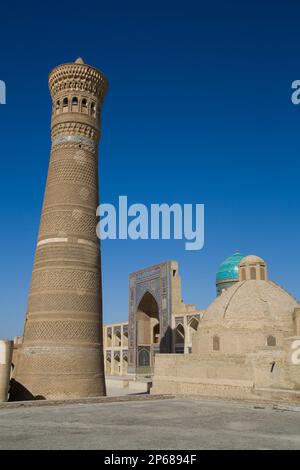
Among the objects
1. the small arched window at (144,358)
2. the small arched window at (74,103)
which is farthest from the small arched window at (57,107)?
the small arched window at (144,358)

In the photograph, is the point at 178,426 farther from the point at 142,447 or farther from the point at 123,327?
the point at 123,327

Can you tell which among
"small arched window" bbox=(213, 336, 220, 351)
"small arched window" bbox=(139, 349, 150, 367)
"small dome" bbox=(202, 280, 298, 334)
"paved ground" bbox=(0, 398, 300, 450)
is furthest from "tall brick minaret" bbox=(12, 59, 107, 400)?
"small arched window" bbox=(139, 349, 150, 367)

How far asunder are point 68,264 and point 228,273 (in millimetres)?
24415

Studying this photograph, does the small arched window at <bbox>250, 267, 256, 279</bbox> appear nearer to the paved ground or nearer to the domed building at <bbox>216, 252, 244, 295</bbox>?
the paved ground

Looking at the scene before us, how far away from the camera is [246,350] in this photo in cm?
1680

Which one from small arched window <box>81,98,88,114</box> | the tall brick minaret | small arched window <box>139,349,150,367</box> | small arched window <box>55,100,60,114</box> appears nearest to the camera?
the tall brick minaret

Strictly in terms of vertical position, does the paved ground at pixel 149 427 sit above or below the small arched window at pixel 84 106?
below

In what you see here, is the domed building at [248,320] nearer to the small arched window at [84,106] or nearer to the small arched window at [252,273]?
the small arched window at [252,273]

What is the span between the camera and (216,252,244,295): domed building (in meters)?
37.1

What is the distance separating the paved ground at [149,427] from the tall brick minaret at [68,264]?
281 cm

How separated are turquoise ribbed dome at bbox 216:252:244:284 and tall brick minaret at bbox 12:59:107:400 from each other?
2281 centimetres

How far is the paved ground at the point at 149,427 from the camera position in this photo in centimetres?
658

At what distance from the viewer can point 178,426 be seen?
8.27m
